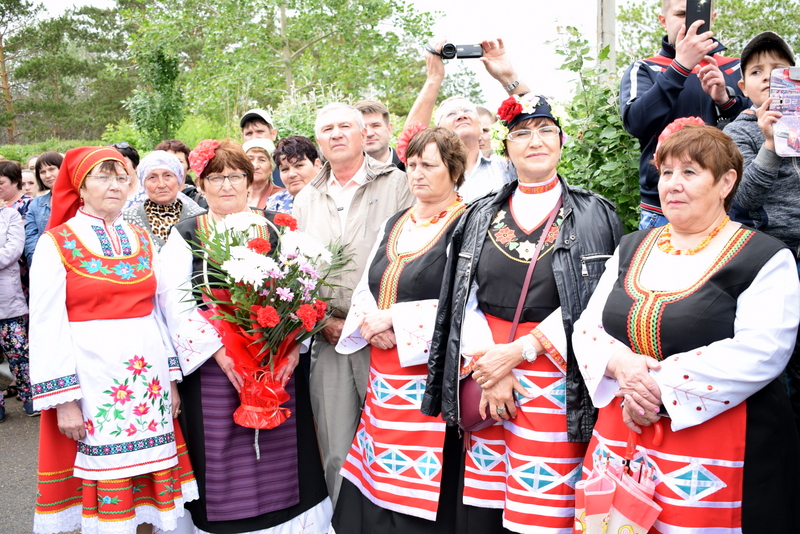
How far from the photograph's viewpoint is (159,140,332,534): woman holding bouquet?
141 inches

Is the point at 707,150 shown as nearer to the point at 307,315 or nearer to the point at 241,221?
the point at 307,315

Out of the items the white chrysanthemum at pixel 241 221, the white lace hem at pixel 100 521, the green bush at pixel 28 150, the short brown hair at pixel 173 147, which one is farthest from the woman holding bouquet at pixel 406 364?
the green bush at pixel 28 150

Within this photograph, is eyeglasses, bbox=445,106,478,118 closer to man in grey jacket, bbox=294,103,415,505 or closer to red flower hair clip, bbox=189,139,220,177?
man in grey jacket, bbox=294,103,415,505

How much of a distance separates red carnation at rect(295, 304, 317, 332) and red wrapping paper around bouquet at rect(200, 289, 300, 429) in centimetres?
22

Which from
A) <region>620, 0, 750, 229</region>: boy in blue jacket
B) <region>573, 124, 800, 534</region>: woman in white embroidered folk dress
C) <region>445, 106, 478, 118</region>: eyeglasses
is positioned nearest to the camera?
<region>573, 124, 800, 534</region>: woman in white embroidered folk dress

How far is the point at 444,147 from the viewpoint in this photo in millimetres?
3463

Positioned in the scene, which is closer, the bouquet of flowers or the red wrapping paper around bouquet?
the bouquet of flowers

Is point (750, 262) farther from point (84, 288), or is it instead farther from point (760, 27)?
point (760, 27)

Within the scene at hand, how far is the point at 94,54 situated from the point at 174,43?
1773cm

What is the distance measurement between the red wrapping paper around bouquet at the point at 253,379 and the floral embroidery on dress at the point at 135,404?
1.27ft

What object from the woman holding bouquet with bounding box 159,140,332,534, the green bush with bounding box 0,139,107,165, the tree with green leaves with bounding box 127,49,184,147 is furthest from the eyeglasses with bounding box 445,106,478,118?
the green bush with bounding box 0,139,107,165

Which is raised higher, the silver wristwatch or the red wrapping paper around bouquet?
the silver wristwatch

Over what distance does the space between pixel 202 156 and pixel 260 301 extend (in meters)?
0.93

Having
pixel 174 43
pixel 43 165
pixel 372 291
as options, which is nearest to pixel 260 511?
pixel 372 291
